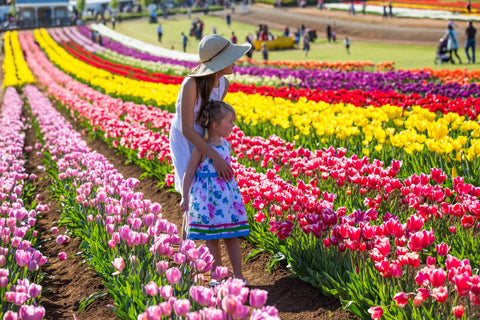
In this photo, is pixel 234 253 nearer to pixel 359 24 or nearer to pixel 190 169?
pixel 190 169

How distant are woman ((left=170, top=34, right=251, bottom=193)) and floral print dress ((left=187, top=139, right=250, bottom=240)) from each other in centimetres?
9

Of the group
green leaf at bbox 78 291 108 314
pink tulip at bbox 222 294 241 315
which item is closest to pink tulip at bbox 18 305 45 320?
pink tulip at bbox 222 294 241 315

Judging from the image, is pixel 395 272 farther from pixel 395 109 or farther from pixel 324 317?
pixel 395 109

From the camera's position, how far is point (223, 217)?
450 cm

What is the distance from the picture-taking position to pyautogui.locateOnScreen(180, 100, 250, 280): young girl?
4500mm

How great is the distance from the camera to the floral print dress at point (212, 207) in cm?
450

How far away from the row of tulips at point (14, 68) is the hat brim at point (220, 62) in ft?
82.0

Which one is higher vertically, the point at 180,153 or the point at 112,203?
the point at 180,153

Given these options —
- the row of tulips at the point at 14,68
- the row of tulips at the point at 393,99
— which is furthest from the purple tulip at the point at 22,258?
the row of tulips at the point at 14,68

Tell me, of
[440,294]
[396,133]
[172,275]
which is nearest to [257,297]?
[172,275]

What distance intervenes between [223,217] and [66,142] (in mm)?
4870

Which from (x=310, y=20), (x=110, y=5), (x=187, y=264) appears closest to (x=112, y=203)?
(x=187, y=264)

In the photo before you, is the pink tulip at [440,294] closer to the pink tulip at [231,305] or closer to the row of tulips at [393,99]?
the pink tulip at [231,305]

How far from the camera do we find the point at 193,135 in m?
4.48
